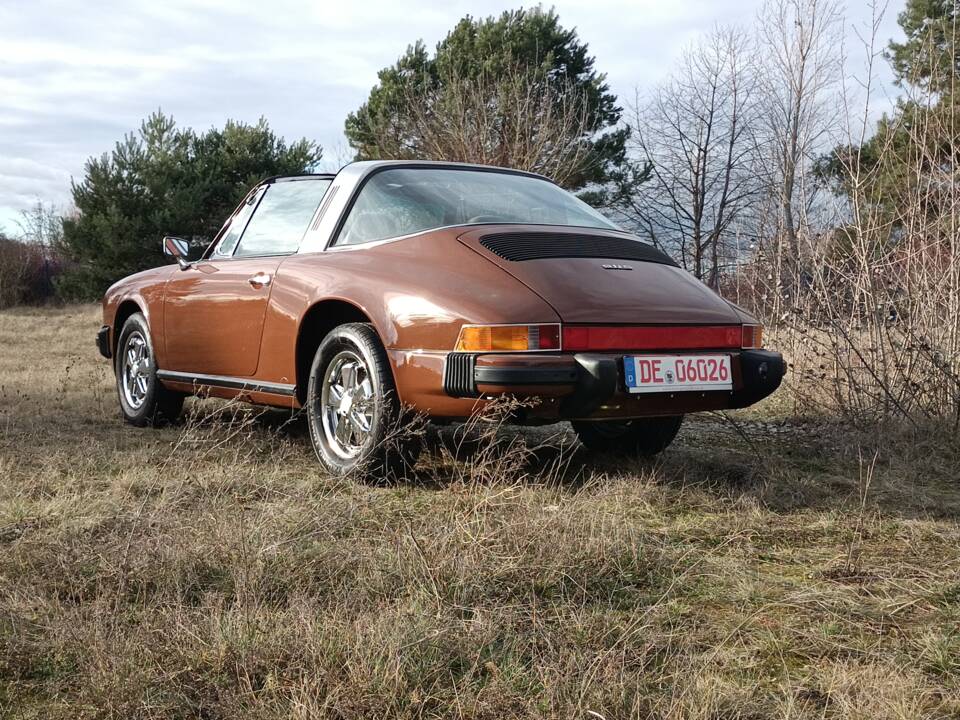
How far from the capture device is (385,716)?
1.81 metres

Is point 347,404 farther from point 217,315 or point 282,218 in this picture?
point 282,218

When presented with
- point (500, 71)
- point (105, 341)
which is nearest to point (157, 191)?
point (500, 71)

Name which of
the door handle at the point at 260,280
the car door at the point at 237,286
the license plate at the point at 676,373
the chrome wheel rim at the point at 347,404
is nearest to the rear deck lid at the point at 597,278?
the license plate at the point at 676,373

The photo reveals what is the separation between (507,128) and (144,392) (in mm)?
15512

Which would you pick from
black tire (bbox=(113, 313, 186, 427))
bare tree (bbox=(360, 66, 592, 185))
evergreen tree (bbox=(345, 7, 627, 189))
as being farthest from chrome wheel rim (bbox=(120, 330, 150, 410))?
evergreen tree (bbox=(345, 7, 627, 189))

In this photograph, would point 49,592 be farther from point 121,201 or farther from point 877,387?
point 121,201

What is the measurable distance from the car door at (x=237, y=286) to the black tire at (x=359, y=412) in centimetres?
59

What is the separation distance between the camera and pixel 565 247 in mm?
3924

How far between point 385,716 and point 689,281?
2777 mm

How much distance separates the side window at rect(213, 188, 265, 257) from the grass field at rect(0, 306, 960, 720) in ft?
4.86

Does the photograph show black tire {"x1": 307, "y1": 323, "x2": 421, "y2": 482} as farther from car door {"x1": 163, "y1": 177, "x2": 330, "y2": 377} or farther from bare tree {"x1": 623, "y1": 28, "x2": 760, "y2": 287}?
bare tree {"x1": 623, "y1": 28, "x2": 760, "y2": 287}

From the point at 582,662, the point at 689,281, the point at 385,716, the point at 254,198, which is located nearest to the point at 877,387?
the point at 689,281

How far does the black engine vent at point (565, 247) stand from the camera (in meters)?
3.76

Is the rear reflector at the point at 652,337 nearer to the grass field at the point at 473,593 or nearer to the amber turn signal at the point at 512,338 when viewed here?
the amber turn signal at the point at 512,338
